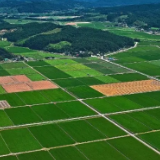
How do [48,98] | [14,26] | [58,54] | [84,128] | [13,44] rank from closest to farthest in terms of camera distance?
[84,128] → [48,98] → [58,54] → [13,44] → [14,26]

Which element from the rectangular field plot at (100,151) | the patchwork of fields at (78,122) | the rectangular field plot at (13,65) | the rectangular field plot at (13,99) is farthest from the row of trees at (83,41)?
the rectangular field plot at (100,151)

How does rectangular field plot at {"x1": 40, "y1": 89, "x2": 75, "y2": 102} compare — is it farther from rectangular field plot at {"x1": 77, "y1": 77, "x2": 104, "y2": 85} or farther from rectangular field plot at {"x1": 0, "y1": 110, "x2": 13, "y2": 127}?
rectangular field plot at {"x1": 0, "y1": 110, "x2": 13, "y2": 127}

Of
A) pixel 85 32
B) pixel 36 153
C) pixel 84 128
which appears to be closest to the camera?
pixel 36 153

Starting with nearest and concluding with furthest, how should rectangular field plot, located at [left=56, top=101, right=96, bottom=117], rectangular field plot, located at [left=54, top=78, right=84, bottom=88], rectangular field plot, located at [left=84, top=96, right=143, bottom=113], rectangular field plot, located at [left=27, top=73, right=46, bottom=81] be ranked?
1. rectangular field plot, located at [left=56, top=101, right=96, bottom=117]
2. rectangular field plot, located at [left=84, top=96, right=143, bottom=113]
3. rectangular field plot, located at [left=54, top=78, right=84, bottom=88]
4. rectangular field plot, located at [left=27, top=73, right=46, bottom=81]

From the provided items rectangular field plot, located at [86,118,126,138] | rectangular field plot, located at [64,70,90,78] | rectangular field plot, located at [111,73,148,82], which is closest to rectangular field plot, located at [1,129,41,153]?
rectangular field plot, located at [86,118,126,138]

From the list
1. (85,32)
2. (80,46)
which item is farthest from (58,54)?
(85,32)

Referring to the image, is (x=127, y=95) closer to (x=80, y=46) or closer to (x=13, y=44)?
(x=80, y=46)

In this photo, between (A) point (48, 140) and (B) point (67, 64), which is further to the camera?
(B) point (67, 64)
